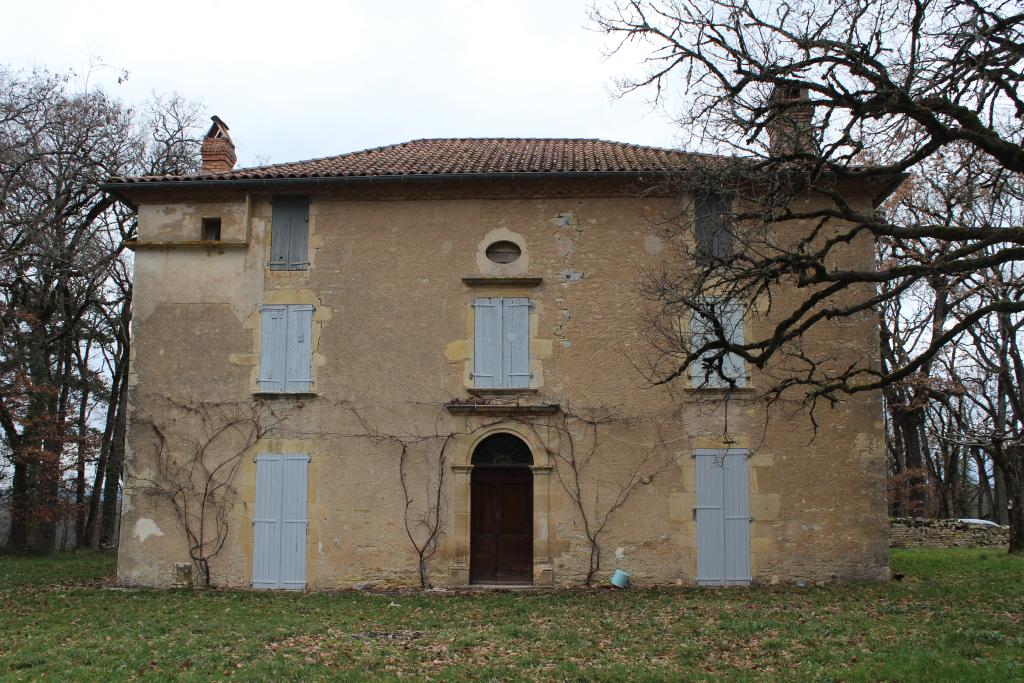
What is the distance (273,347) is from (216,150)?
4739 mm

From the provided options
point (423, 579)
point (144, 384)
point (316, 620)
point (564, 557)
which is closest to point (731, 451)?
point (564, 557)

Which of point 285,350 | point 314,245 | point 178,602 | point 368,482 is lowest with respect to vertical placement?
point 178,602

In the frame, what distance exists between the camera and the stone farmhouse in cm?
1445

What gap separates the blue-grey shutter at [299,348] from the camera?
593 inches

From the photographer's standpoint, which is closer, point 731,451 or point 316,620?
point 316,620

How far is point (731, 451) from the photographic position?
14516 mm

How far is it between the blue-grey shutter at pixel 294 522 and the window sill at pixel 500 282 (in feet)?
12.3

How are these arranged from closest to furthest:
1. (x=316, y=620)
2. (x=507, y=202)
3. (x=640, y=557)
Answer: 1. (x=316, y=620)
2. (x=640, y=557)
3. (x=507, y=202)

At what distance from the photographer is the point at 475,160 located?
16.0 m

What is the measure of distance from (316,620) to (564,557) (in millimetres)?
4354

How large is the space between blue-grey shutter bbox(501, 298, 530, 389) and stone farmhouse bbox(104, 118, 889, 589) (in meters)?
0.05

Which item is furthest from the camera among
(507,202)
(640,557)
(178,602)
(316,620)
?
(507,202)

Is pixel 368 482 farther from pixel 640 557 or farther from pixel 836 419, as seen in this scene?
pixel 836 419

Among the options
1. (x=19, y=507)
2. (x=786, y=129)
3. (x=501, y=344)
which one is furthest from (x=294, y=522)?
(x=19, y=507)
